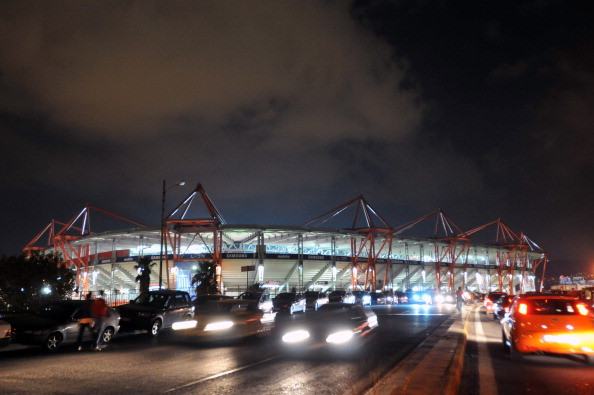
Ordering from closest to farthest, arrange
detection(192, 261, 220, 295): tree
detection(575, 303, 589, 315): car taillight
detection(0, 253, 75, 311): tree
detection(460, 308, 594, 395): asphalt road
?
detection(460, 308, 594, 395): asphalt road < detection(575, 303, 589, 315): car taillight < detection(0, 253, 75, 311): tree < detection(192, 261, 220, 295): tree

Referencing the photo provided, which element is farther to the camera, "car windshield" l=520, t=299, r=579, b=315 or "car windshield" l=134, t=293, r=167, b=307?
"car windshield" l=134, t=293, r=167, b=307

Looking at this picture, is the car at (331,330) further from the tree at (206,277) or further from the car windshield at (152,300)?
the tree at (206,277)

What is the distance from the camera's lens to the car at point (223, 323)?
46.5 ft

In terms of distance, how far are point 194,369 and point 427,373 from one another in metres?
4.83

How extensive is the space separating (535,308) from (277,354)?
6271mm

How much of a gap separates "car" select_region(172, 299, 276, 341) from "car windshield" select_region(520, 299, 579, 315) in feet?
27.6

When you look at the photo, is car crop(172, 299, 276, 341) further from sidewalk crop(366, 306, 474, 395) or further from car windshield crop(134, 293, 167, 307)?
sidewalk crop(366, 306, 474, 395)

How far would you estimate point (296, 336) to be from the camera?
43.8 ft

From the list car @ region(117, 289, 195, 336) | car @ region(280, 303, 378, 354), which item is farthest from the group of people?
car @ region(280, 303, 378, 354)

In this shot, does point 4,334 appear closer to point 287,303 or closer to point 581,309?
point 581,309

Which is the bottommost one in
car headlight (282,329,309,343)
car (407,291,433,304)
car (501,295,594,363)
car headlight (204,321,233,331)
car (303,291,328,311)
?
car (407,291,433,304)

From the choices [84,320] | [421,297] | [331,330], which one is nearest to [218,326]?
[331,330]

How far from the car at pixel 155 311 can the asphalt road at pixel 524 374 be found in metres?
11.3

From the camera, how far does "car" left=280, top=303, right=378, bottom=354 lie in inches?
515
